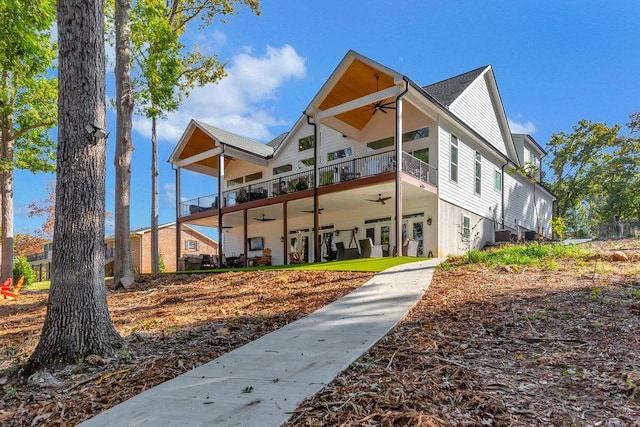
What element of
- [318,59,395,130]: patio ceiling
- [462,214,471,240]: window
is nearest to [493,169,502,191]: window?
[462,214,471,240]: window

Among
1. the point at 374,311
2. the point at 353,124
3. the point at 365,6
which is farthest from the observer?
the point at 353,124

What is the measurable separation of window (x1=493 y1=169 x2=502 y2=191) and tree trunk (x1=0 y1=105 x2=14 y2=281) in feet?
71.0

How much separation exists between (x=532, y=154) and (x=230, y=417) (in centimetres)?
2766

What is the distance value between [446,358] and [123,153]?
11805 millimetres

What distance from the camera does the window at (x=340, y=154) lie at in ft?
62.9

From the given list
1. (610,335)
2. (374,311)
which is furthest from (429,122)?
(610,335)

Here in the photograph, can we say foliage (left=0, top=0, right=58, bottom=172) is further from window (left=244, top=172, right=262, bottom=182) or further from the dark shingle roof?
the dark shingle roof

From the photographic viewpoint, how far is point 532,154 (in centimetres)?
2577

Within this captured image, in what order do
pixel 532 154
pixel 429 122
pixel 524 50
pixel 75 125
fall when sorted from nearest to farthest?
pixel 75 125 < pixel 429 122 < pixel 524 50 < pixel 532 154

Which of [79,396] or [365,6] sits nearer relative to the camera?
[79,396]

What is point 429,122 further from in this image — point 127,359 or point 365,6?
point 127,359

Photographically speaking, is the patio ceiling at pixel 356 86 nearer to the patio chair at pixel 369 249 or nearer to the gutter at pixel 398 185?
the gutter at pixel 398 185

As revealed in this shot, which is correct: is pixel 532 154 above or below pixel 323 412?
above

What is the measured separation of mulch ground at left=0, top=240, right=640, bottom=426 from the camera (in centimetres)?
273
